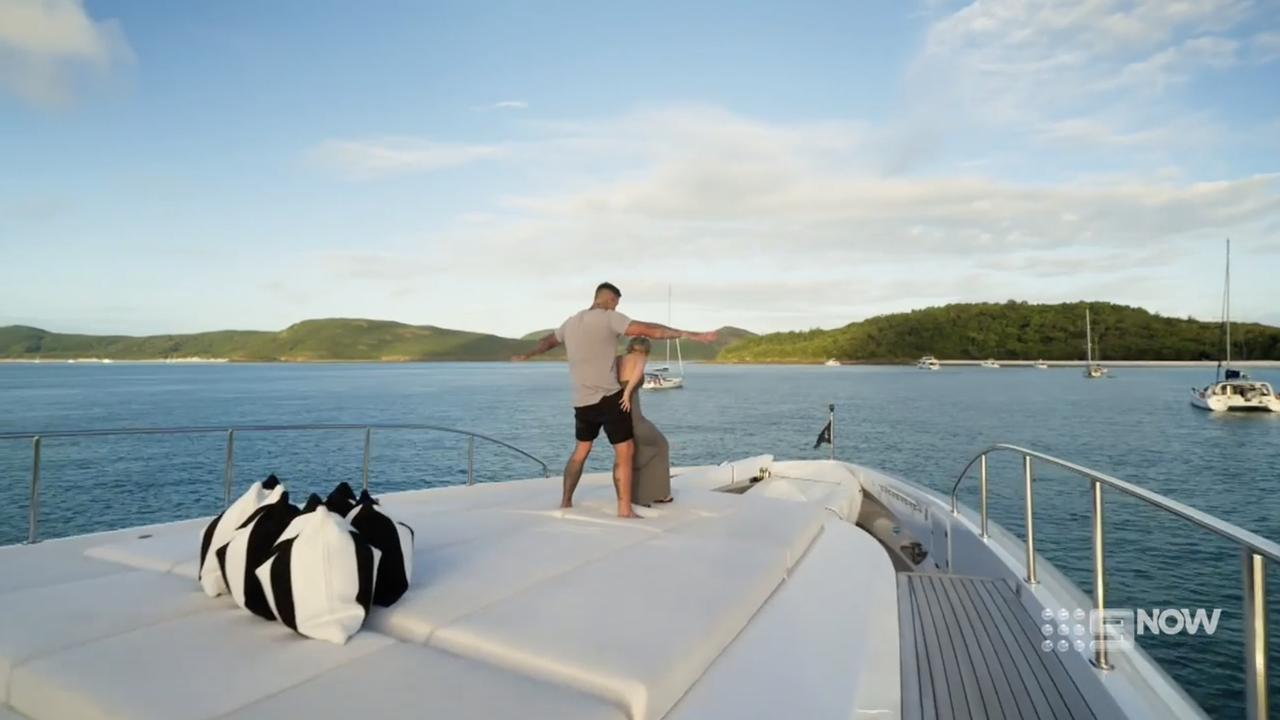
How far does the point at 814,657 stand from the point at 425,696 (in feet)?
4.47

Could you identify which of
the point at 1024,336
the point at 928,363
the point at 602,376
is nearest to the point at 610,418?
the point at 602,376

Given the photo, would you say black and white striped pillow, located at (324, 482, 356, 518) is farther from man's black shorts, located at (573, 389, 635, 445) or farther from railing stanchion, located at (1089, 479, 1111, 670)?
railing stanchion, located at (1089, 479, 1111, 670)

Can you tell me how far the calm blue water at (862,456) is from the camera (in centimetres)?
948

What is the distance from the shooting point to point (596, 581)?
2865mm

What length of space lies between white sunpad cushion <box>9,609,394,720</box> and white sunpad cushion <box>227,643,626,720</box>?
0.07 m

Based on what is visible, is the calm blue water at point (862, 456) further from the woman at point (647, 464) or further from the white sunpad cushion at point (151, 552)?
the white sunpad cushion at point (151, 552)

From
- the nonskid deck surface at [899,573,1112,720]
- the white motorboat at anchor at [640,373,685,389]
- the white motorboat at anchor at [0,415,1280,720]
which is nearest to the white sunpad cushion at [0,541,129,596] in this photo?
the white motorboat at anchor at [0,415,1280,720]

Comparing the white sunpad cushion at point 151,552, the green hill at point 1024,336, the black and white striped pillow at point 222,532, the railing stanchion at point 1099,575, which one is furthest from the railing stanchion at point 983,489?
the green hill at point 1024,336

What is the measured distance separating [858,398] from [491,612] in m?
57.5

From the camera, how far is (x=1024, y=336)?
4818 inches

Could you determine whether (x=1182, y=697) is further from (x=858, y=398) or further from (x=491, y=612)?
(x=858, y=398)

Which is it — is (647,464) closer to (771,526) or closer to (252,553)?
(771,526)

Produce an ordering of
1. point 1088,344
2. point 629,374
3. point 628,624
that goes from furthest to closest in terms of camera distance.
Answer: point 1088,344 < point 629,374 < point 628,624

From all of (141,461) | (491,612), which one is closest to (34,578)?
(491,612)
